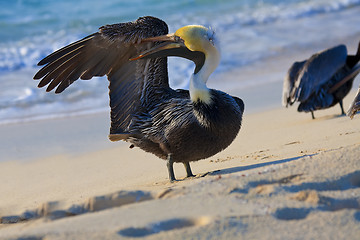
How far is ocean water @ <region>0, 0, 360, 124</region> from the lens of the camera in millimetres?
10625

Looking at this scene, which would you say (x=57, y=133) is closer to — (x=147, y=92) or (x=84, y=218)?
(x=147, y=92)

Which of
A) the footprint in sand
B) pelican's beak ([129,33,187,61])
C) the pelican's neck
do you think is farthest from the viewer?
pelican's beak ([129,33,187,61])

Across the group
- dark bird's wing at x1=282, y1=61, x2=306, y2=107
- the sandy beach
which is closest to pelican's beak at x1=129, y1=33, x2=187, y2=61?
the sandy beach

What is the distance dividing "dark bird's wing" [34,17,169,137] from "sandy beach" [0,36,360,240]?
0.86 metres

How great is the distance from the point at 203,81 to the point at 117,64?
937mm

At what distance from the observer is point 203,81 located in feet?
17.4

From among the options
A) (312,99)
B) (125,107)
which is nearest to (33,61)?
(312,99)

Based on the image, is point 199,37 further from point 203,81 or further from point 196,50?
point 203,81

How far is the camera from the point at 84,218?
3.74m

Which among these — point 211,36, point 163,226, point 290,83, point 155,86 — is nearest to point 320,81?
point 290,83

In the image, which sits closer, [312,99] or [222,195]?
[222,195]

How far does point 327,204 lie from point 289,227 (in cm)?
42

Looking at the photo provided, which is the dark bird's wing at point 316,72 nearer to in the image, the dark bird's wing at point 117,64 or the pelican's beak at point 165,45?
the dark bird's wing at point 117,64

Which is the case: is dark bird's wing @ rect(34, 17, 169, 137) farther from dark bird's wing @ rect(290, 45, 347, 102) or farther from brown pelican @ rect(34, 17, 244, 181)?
dark bird's wing @ rect(290, 45, 347, 102)
